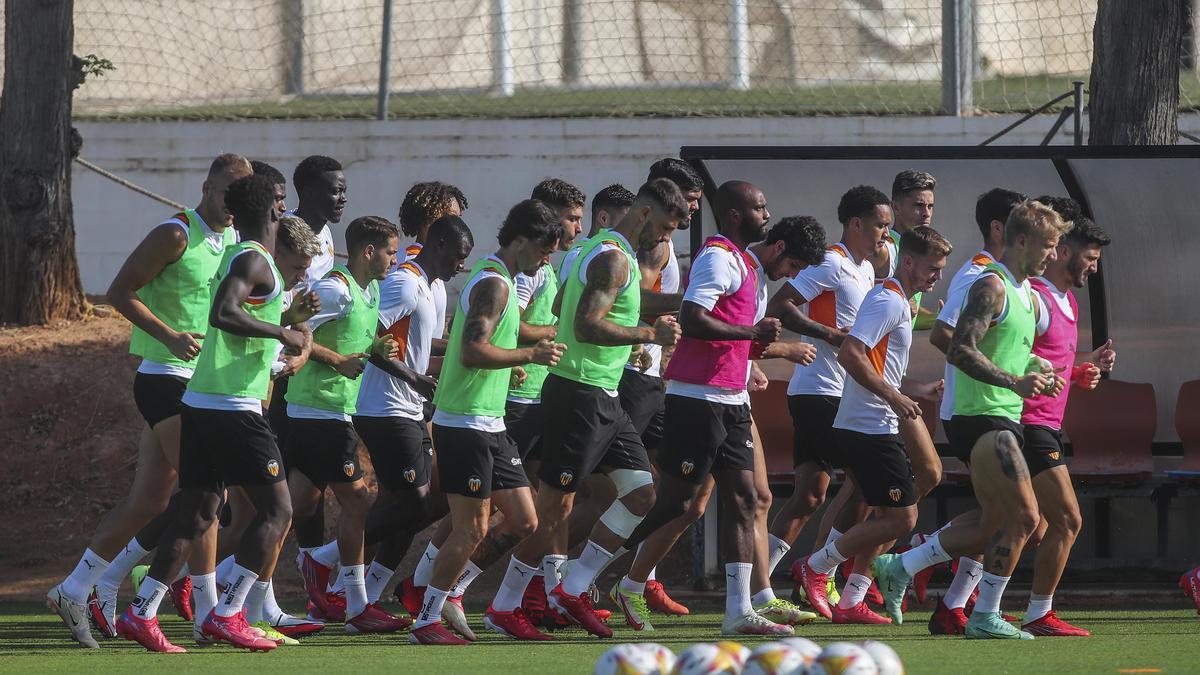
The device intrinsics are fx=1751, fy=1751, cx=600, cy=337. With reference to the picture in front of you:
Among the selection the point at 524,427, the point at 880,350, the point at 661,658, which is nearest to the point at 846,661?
the point at 661,658

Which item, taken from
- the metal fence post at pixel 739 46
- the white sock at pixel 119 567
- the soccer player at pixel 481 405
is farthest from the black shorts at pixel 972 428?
the metal fence post at pixel 739 46

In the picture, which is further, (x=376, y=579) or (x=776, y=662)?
(x=376, y=579)

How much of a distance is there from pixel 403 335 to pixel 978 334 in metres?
2.96

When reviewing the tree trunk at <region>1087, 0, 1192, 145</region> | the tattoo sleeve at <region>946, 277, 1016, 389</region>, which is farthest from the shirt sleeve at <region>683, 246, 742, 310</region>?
the tree trunk at <region>1087, 0, 1192, 145</region>

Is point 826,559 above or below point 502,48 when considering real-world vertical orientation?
below

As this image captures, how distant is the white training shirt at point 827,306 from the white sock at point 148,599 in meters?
3.79

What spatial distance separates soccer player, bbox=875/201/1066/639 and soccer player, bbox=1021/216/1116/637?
118 mm

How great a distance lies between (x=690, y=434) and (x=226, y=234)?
253 centimetres

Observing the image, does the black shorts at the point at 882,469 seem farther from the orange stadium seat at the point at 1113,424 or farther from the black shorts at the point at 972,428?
the orange stadium seat at the point at 1113,424

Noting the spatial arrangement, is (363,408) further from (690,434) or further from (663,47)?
(663,47)

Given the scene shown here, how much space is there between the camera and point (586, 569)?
29.3ft

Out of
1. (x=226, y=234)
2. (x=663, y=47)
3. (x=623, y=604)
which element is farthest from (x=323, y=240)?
(x=663, y=47)

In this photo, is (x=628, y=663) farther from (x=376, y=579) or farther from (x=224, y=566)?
(x=224, y=566)

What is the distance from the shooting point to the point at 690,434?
346 inches
